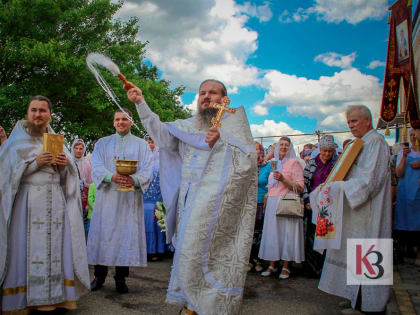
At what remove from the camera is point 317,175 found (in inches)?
253

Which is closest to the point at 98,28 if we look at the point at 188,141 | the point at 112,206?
the point at 112,206

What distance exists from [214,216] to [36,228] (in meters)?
1.98

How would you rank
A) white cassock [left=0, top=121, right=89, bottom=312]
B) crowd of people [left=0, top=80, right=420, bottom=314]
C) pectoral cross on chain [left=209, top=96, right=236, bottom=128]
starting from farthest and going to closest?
white cassock [left=0, top=121, right=89, bottom=312] < pectoral cross on chain [left=209, top=96, right=236, bottom=128] < crowd of people [left=0, top=80, right=420, bottom=314]

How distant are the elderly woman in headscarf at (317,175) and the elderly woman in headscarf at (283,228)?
147mm

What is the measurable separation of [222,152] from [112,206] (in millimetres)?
2265

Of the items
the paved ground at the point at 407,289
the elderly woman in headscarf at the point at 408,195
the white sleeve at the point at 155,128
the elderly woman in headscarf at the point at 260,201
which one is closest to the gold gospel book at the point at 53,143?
the white sleeve at the point at 155,128

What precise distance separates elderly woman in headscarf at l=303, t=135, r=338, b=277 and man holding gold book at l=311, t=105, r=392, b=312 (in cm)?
179

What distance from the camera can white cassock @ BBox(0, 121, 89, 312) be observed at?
13.1 feet

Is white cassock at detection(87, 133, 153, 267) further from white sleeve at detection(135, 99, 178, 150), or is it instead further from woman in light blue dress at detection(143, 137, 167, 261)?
woman in light blue dress at detection(143, 137, 167, 261)

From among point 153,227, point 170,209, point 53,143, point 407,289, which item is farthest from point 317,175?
point 53,143

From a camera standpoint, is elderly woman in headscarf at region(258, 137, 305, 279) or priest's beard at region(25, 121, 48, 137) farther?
elderly woman in headscarf at region(258, 137, 305, 279)

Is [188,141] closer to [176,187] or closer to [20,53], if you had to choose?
[176,187]

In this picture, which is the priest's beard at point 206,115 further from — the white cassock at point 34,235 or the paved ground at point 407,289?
the paved ground at point 407,289

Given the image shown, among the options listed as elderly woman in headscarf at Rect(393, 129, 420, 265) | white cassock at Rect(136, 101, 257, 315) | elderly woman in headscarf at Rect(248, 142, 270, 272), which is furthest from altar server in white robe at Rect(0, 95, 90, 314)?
elderly woman in headscarf at Rect(393, 129, 420, 265)
